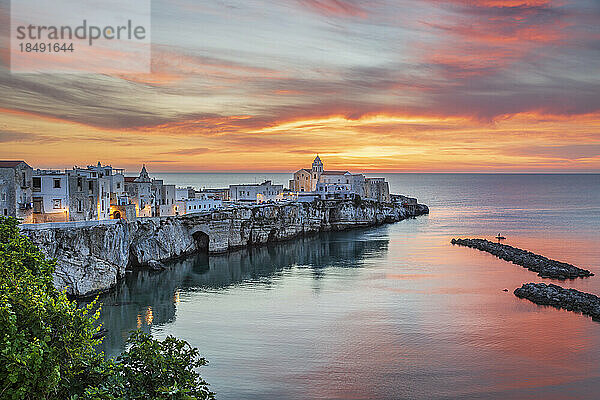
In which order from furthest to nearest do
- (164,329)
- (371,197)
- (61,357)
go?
(371,197), (164,329), (61,357)

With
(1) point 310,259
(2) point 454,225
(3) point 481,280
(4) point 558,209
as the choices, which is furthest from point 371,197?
(3) point 481,280

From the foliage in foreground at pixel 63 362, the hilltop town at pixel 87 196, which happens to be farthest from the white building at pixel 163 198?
the foliage in foreground at pixel 63 362

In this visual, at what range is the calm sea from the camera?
25.1 m

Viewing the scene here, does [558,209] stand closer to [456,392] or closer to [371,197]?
[371,197]

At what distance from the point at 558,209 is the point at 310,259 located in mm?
97037

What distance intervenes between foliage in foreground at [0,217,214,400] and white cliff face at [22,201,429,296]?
62.8 feet

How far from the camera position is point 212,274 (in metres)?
52.7

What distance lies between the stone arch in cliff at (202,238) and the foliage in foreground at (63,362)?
4900 centimetres

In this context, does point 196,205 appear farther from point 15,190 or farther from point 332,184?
point 332,184

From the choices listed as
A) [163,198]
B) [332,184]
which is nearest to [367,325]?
[163,198]

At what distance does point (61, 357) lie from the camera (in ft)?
43.7

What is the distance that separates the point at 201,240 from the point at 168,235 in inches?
353

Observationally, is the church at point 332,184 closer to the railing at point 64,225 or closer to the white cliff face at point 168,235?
the white cliff face at point 168,235

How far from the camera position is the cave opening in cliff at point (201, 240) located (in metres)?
66.2
